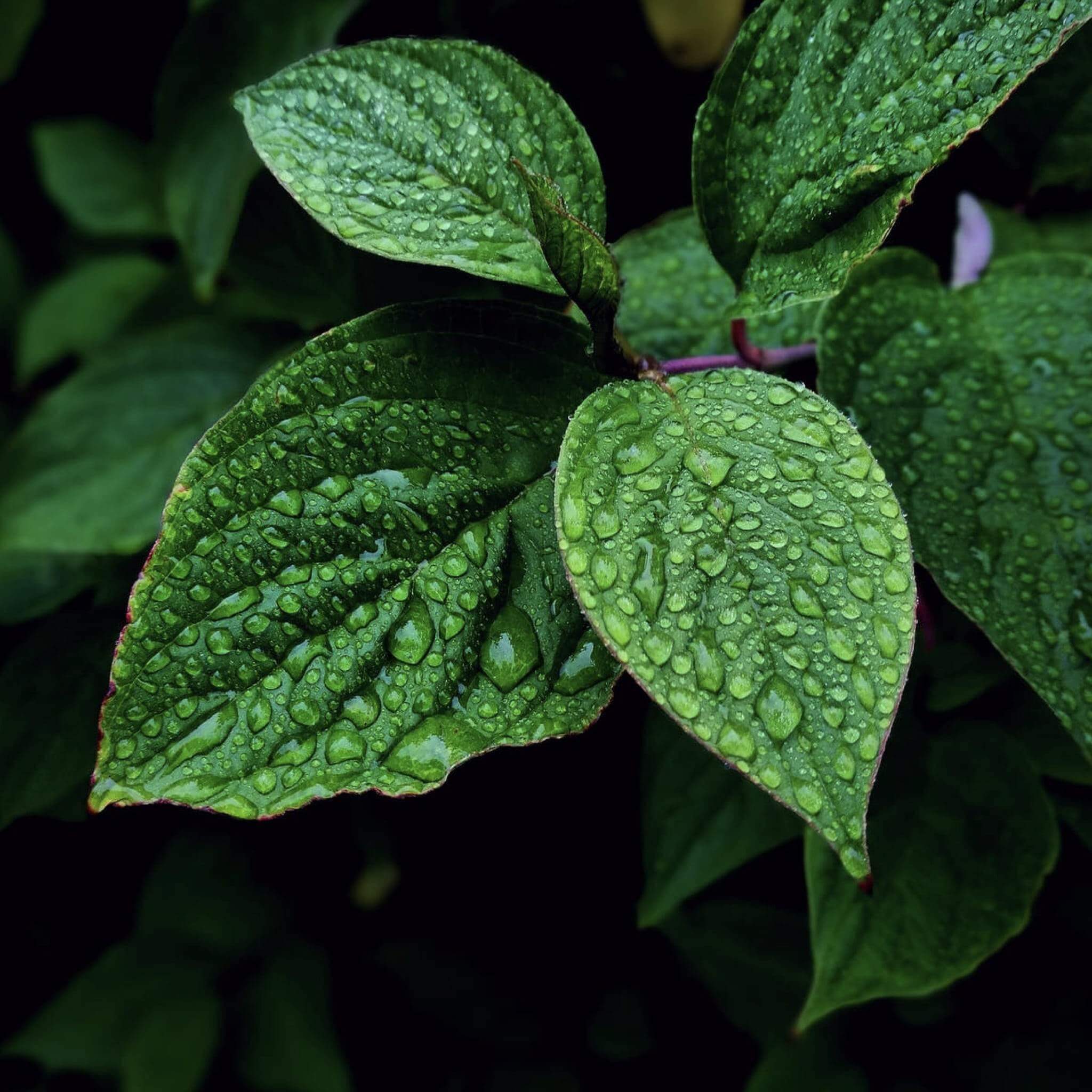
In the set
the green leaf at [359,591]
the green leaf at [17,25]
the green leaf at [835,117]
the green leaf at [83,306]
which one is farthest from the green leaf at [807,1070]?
the green leaf at [17,25]

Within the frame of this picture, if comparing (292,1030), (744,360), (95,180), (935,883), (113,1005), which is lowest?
(292,1030)

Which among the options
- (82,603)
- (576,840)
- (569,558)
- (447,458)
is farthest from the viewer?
(576,840)

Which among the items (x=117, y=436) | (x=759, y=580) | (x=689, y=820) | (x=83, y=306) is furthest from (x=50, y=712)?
A: (x=83, y=306)

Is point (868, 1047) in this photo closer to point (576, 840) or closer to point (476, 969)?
point (576, 840)

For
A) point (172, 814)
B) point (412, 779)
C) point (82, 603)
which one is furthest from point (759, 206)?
point (172, 814)

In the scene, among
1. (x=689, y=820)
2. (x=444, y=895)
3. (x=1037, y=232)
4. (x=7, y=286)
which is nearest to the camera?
(x=689, y=820)

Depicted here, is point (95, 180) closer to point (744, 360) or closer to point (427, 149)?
point (427, 149)

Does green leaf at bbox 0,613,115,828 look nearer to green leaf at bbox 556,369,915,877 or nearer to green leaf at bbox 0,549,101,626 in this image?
green leaf at bbox 0,549,101,626
